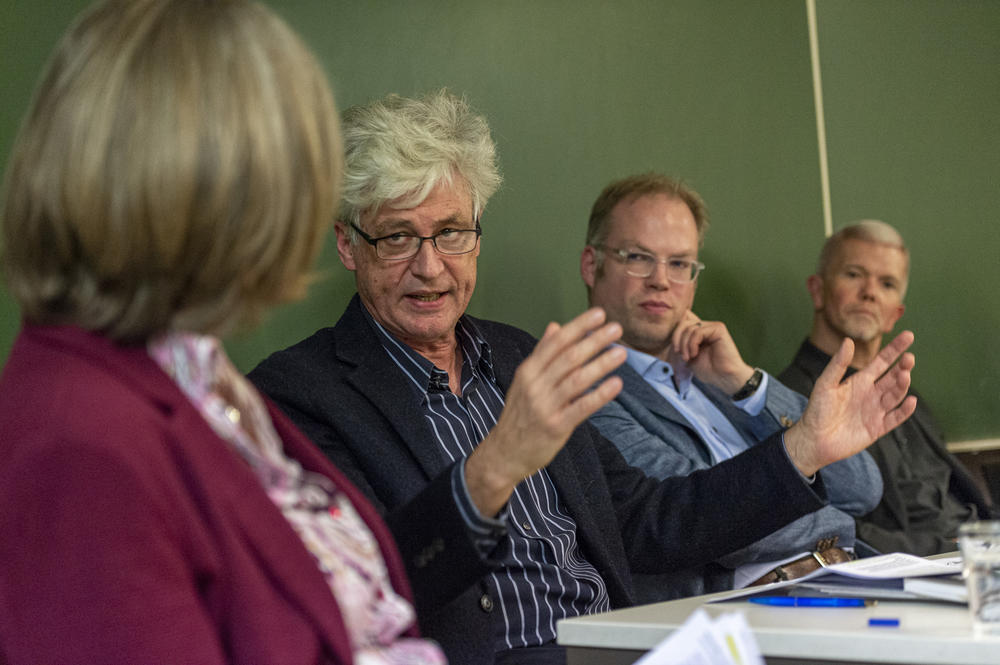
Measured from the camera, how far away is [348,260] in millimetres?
2213

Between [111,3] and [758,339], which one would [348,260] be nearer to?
[111,3]

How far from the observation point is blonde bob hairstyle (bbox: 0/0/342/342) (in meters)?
0.87

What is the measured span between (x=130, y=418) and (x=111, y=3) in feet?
1.21

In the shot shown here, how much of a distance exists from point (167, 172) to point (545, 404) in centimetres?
69

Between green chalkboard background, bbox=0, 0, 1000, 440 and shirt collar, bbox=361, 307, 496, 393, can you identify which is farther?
green chalkboard background, bbox=0, 0, 1000, 440

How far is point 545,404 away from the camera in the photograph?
4.71ft

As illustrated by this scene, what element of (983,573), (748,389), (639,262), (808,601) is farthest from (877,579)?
(639,262)

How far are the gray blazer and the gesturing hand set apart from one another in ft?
1.22

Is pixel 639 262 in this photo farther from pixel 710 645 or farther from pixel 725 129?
pixel 710 645

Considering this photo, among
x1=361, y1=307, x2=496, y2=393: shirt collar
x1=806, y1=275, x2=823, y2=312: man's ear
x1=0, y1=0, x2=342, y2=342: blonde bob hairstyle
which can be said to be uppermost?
x1=0, y1=0, x2=342, y2=342: blonde bob hairstyle

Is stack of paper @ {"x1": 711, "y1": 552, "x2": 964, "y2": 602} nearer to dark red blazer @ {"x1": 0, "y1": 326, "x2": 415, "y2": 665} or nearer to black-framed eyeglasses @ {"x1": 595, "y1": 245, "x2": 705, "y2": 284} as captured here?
dark red blazer @ {"x1": 0, "y1": 326, "x2": 415, "y2": 665}

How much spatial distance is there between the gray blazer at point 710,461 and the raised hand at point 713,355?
0.11m

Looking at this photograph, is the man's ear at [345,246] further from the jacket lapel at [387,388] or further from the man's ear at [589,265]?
the man's ear at [589,265]

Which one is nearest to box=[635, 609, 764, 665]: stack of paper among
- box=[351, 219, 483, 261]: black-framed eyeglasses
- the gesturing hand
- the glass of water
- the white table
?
the white table
